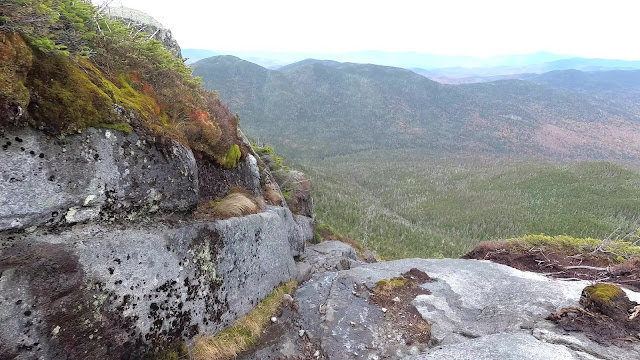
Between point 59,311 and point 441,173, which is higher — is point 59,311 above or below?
above

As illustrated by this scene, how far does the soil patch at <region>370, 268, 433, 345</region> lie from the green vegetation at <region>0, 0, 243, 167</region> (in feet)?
23.5

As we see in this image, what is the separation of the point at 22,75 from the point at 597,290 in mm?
14551

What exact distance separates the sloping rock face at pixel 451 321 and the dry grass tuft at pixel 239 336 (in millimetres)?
480

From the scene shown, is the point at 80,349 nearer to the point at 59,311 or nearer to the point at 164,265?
the point at 59,311

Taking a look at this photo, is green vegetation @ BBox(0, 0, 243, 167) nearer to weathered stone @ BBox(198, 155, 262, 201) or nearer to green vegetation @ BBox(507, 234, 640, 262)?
weathered stone @ BBox(198, 155, 262, 201)

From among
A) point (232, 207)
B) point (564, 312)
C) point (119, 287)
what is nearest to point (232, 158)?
point (232, 207)

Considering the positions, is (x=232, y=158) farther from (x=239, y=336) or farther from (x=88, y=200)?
(x=239, y=336)

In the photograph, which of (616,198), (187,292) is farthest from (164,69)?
(616,198)

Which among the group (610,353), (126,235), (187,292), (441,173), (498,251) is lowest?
(441,173)

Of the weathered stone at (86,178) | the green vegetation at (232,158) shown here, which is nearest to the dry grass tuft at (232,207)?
the weathered stone at (86,178)

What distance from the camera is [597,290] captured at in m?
9.08

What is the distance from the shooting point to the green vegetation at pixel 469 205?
70375mm

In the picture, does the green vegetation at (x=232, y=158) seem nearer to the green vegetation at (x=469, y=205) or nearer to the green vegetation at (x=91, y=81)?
the green vegetation at (x=91, y=81)

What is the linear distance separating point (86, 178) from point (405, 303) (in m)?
9.65
